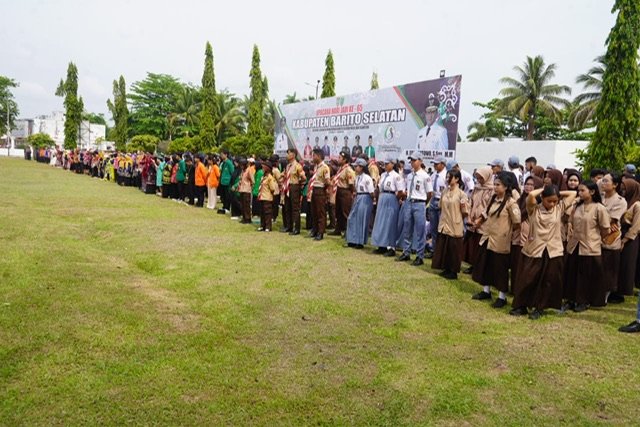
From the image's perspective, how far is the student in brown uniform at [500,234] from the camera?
253 inches

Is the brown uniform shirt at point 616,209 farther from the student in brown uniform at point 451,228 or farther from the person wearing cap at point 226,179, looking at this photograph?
the person wearing cap at point 226,179

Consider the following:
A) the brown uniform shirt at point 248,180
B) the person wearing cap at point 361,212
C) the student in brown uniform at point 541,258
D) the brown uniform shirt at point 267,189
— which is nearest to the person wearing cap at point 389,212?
the person wearing cap at point 361,212

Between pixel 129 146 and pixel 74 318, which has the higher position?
pixel 129 146

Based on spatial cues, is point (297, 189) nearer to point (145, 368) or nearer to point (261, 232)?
point (261, 232)

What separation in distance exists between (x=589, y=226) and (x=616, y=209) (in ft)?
2.04

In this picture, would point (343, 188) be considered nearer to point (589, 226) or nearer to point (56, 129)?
point (589, 226)

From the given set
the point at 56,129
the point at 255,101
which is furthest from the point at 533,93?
the point at 56,129

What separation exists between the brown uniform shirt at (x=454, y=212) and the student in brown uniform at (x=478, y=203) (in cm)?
23

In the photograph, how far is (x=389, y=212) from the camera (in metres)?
9.64

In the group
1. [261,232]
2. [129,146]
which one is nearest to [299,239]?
[261,232]

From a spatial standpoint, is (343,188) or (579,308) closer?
(579,308)

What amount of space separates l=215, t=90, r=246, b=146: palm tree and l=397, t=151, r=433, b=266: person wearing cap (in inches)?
1799

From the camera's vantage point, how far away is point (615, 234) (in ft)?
21.3

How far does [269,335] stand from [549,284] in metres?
3.15
